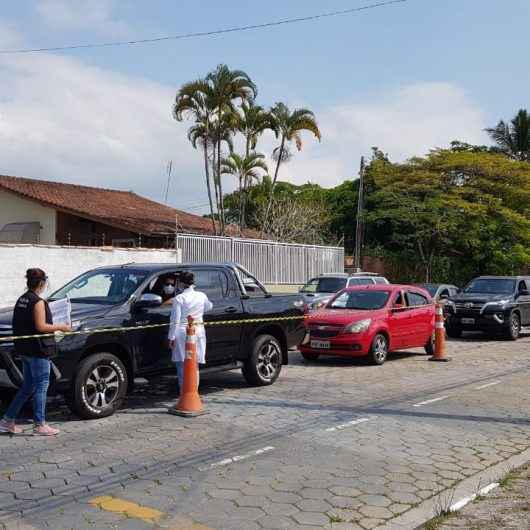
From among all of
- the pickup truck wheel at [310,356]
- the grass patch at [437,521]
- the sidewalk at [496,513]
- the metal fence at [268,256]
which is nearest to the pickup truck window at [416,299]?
the pickup truck wheel at [310,356]

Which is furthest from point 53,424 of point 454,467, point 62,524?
point 454,467

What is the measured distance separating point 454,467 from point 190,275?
394 centimetres

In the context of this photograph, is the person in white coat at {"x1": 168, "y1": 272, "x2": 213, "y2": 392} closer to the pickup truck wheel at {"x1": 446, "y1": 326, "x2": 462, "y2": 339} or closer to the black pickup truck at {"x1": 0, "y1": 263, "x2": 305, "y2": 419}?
the black pickup truck at {"x1": 0, "y1": 263, "x2": 305, "y2": 419}

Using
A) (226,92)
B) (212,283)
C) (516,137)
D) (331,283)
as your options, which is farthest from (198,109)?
(516,137)

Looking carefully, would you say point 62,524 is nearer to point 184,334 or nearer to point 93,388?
point 93,388

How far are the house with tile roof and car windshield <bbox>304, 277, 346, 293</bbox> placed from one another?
5.26 m

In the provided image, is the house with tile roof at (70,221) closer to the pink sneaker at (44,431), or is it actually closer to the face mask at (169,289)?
the face mask at (169,289)

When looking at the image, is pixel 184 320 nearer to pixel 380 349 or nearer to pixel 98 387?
pixel 98 387

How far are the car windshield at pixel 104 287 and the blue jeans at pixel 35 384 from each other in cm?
Answer: 164

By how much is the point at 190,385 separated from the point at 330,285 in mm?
12102

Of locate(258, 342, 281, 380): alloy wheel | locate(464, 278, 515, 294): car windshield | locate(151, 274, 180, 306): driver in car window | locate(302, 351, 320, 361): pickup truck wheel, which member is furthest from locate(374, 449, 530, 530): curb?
locate(464, 278, 515, 294): car windshield

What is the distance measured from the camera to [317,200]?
4453 centimetres

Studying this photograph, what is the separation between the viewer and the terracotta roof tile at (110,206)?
23.3 meters

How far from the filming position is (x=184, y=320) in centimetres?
830
